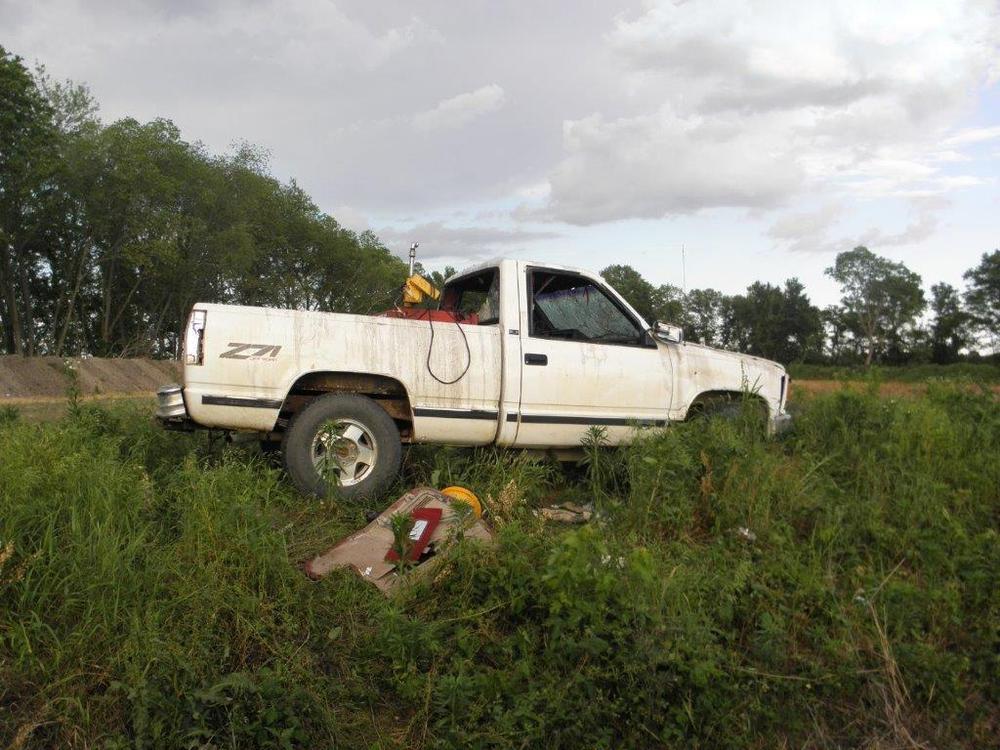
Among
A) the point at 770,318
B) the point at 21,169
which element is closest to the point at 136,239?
the point at 21,169

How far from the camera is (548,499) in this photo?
600cm

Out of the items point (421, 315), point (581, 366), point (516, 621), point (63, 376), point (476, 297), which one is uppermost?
point (476, 297)

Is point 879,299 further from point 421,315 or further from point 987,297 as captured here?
point 421,315

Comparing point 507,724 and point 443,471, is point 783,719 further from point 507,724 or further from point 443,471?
point 443,471

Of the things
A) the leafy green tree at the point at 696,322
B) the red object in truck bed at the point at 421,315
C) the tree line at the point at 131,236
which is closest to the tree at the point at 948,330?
the tree line at the point at 131,236

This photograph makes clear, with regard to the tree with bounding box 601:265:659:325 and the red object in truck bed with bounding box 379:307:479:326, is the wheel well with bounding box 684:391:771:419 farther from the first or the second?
the tree with bounding box 601:265:659:325

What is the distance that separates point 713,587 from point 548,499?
7.27ft

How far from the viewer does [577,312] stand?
6480mm

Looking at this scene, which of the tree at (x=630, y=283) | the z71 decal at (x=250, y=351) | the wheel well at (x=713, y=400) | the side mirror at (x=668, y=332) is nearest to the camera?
Answer: the z71 decal at (x=250, y=351)

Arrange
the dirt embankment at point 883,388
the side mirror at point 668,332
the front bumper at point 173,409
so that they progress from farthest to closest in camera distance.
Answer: the dirt embankment at point 883,388
the side mirror at point 668,332
the front bumper at point 173,409

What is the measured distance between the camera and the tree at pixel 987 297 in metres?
64.9

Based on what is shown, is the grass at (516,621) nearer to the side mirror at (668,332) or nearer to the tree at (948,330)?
the side mirror at (668,332)

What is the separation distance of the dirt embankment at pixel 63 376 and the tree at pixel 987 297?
62869 mm

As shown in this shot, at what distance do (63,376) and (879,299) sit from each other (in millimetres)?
71065
